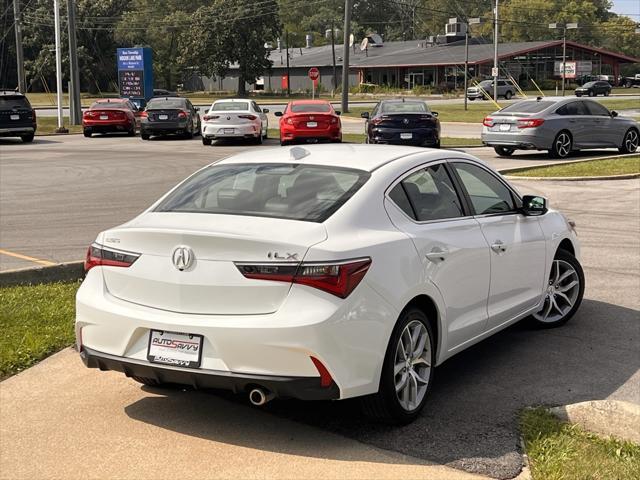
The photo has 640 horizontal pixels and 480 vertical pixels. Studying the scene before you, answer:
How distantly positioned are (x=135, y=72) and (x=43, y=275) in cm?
4057

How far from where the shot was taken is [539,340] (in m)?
7.11

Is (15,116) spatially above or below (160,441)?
above

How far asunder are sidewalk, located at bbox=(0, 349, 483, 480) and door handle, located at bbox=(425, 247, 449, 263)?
1.19 metres

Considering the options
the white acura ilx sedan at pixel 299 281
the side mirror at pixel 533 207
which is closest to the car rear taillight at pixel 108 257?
A: the white acura ilx sedan at pixel 299 281

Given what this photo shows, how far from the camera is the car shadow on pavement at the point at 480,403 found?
481 centimetres

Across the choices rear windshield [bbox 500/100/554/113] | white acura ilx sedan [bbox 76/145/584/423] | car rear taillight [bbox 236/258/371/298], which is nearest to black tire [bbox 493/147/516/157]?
rear windshield [bbox 500/100/554/113]

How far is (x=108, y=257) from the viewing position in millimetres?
5086

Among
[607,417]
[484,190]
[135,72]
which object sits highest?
[135,72]

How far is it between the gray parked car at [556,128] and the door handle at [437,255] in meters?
18.2

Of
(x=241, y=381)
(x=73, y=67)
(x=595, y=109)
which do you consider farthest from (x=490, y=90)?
(x=241, y=381)

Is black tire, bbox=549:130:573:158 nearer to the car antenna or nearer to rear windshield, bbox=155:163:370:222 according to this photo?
the car antenna

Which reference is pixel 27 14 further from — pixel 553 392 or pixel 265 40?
pixel 553 392

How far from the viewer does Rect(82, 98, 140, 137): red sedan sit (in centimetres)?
3425

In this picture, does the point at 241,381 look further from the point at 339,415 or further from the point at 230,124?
the point at 230,124
